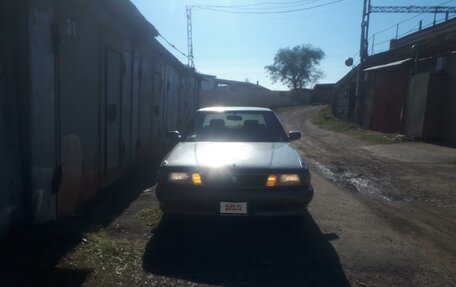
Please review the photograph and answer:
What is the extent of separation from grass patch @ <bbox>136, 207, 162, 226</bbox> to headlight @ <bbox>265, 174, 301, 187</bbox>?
161 centimetres

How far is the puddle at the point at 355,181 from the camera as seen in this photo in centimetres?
695

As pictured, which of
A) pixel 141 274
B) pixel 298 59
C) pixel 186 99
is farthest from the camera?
pixel 298 59

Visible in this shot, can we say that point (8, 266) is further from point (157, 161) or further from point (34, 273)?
point (157, 161)

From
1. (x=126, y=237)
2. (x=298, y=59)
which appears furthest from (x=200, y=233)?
(x=298, y=59)

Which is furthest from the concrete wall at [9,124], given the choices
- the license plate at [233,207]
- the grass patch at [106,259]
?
the license plate at [233,207]

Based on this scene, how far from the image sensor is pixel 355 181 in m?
8.10

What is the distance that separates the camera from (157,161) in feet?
32.3

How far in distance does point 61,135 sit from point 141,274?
6.77 ft

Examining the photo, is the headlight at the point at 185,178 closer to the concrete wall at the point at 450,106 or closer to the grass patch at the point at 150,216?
the grass patch at the point at 150,216

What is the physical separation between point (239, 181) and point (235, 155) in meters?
0.54

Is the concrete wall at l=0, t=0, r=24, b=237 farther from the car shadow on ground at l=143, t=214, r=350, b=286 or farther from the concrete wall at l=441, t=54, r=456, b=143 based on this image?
the concrete wall at l=441, t=54, r=456, b=143

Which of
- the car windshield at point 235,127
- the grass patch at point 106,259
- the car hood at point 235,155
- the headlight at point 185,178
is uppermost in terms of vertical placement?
the car windshield at point 235,127

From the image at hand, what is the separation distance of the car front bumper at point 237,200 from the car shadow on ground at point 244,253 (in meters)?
0.29

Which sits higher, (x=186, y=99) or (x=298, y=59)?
(x=298, y=59)
